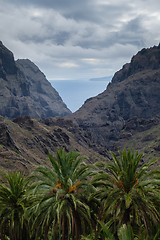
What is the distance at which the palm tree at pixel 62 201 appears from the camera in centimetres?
1698

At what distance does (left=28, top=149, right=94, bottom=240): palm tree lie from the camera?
17.0m

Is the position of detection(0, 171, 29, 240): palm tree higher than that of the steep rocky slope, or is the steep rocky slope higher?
the steep rocky slope

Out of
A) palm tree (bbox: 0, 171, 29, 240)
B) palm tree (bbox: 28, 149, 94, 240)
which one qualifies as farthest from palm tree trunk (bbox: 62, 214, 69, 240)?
palm tree (bbox: 0, 171, 29, 240)

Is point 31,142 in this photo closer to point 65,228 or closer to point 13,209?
point 13,209

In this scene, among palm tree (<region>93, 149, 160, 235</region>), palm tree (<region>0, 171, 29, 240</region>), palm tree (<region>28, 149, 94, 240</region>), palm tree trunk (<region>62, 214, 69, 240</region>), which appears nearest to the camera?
palm tree (<region>93, 149, 160, 235</region>)

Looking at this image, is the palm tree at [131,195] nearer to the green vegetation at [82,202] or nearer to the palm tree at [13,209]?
the green vegetation at [82,202]

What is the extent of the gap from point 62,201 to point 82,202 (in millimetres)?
2177

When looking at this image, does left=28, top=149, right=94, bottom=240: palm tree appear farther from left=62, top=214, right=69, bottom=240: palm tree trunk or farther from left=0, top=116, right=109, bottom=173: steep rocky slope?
left=0, top=116, right=109, bottom=173: steep rocky slope

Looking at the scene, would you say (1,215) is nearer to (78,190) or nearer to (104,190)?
(78,190)

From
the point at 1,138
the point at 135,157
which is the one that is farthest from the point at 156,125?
the point at 135,157

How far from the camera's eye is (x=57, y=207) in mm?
16547

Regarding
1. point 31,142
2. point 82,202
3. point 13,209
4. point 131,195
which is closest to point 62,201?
point 82,202

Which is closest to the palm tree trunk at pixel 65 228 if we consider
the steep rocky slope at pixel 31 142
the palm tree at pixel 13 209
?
the palm tree at pixel 13 209

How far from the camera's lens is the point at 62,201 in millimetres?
16953
